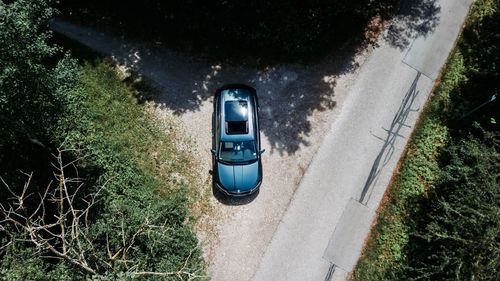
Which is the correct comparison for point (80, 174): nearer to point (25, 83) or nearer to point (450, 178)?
point (25, 83)

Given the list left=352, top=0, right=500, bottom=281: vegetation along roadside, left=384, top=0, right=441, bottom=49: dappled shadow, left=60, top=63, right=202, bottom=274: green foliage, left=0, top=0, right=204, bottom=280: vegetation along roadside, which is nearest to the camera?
left=0, top=0, right=204, bottom=280: vegetation along roadside

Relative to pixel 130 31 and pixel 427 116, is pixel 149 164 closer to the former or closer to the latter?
pixel 130 31

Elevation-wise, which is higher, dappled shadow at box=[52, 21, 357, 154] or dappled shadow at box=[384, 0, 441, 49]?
dappled shadow at box=[384, 0, 441, 49]

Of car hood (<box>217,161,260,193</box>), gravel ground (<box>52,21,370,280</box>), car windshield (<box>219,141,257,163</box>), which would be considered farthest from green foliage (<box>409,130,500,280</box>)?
car windshield (<box>219,141,257,163</box>)

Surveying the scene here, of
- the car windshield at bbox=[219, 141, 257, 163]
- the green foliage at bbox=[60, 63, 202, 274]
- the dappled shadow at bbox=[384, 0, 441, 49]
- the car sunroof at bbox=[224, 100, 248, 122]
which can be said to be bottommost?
the green foliage at bbox=[60, 63, 202, 274]

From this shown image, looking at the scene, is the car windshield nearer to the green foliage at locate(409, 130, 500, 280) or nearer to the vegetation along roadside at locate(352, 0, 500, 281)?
the vegetation along roadside at locate(352, 0, 500, 281)

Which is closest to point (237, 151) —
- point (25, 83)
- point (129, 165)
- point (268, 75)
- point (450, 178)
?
point (268, 75)

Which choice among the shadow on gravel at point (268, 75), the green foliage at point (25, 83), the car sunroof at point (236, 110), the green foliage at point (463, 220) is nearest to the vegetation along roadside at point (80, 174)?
the green foliage at point (25, 83)

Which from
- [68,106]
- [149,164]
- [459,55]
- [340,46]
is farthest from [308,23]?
[68,106]
